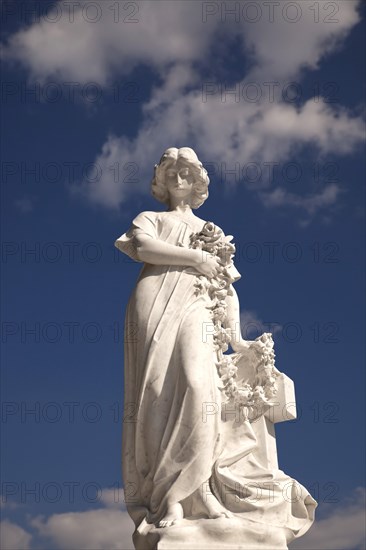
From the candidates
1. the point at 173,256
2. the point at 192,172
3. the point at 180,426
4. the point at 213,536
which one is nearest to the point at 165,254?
the point at 173,256

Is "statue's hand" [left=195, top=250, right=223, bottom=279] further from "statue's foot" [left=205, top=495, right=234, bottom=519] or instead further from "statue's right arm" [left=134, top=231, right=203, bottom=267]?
"statue's foot" [left=205, top=495, right=234, bottom=519]

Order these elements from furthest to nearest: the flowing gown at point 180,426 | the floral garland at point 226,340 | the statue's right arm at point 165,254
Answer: the statue's right arm at point 165,254 → the floral garland at point 226,340 → the flowing gown at point 180,426

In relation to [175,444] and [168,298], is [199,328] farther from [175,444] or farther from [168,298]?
[175,444]

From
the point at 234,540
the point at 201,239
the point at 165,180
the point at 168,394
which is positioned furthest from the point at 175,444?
the point at 165,180

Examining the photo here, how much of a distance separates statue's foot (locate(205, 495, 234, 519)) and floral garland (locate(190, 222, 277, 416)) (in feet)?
3.93

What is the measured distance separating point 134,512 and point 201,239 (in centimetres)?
310

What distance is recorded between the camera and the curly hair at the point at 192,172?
1038cm

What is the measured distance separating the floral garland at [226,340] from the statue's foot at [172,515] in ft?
4.60

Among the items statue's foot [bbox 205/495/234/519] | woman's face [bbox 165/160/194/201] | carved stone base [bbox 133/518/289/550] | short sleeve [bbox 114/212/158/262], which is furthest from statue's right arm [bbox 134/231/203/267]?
carved stone base [bbox 133/518/289/550]

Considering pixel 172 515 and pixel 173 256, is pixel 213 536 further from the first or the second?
pixel 173 256

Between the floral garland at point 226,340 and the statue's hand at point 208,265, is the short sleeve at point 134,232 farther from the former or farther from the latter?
the statue's hand at point 208,265

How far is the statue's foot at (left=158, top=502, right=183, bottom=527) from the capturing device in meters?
8.54

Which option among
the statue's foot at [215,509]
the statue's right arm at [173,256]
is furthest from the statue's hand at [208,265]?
the statue's foot at [215,509]

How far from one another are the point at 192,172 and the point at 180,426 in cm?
315
